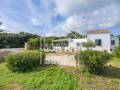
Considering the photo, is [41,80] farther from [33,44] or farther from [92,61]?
[33,44]

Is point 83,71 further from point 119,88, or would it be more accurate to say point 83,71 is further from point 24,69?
point 24,69

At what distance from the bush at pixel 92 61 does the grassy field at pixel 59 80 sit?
422 mm

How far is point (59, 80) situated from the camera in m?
9.34

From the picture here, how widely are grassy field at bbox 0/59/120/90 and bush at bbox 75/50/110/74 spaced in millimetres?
422

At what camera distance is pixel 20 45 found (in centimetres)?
5241

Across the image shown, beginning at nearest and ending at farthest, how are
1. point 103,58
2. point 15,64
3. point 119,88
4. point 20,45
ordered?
1. point 119,88
2. point 103,58
3. point 15,64
4. point 20,45

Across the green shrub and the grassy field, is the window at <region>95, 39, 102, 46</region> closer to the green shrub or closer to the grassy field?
the green shrub

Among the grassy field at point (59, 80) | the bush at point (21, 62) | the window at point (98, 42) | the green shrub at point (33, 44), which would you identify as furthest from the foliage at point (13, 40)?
the grassy field at point (59, 80)

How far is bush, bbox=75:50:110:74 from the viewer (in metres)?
9.94

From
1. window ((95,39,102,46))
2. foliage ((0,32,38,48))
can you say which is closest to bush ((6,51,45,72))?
window ((95,39,102,46))

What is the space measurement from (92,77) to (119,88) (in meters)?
1.71

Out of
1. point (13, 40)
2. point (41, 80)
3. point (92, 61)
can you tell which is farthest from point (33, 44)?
point (92, 61)

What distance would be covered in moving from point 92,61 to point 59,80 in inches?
91.2

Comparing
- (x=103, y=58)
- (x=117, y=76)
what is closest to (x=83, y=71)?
(x=103, y=58)
